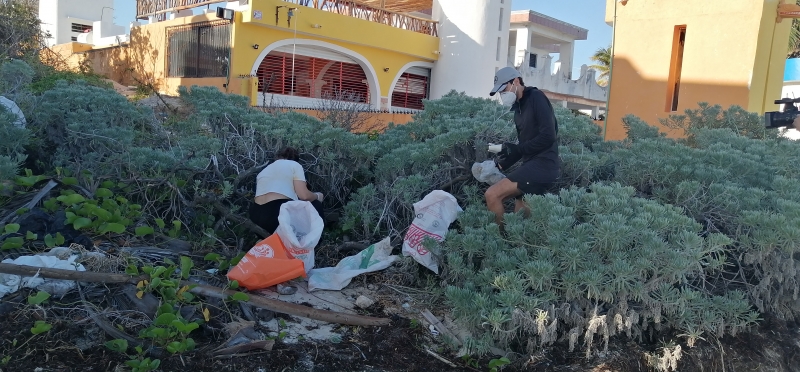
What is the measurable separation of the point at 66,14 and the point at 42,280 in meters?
25.0

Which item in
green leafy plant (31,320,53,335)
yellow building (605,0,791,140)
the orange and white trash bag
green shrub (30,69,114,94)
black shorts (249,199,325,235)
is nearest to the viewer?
green leafy plant (31,320,53,335)

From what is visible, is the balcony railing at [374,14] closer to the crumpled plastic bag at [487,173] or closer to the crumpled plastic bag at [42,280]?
the crumpled plastic bag at [487,173]

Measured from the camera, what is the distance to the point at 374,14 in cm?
1808

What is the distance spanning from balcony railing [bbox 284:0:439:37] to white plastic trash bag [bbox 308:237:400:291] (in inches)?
460

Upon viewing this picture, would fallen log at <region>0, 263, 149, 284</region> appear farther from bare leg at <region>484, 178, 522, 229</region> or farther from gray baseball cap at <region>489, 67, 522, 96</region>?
gray baseball cap at <region>489, 67, 522, 96</region>

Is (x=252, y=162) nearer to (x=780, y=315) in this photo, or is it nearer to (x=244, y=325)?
(x=244, y=325)

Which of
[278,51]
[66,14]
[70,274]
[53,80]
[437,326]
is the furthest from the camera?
[66,14]

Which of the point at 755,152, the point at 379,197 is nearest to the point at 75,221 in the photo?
the point at 379,197

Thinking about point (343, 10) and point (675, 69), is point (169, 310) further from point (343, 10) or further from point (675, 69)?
point (343, 10)

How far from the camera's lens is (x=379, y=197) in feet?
19.0

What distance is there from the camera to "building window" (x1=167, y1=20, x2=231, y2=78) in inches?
585

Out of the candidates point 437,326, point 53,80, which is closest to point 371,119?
point 53,80

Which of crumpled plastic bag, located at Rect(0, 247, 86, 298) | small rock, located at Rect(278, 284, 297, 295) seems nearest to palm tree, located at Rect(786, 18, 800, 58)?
small rock, located at Rect(278, 284, 297, 295)

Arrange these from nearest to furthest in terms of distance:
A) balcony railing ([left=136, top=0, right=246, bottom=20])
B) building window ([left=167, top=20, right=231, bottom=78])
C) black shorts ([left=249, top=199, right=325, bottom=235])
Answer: black shorts ([left=249, top=199, right=325, bottom=235])
building window ([left=167, top=20, right=231, bottom=78])
balcony railing ([left=136, top=0, right=246, bottom=20])
